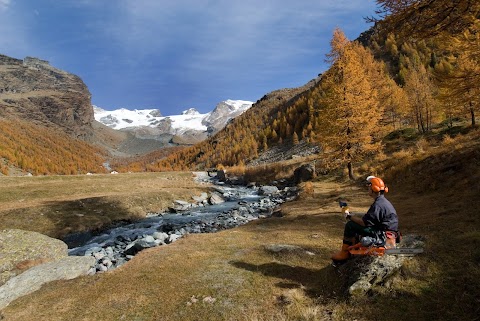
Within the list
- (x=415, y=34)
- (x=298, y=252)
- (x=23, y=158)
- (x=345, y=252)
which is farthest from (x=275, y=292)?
(x=23, y=158)

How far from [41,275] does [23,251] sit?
273cm

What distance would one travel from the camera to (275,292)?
9.35 metres

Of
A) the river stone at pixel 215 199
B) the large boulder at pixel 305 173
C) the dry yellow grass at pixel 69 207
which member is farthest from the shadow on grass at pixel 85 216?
the large boulder at pixel 305 173

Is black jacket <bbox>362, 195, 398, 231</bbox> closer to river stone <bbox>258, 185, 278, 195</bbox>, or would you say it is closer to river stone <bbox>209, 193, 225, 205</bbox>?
river stone <bbox>209, 193, 225, 205</bbox>

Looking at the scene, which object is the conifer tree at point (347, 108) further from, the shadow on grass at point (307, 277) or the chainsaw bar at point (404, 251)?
the chainsaw bar at point (404, 251)

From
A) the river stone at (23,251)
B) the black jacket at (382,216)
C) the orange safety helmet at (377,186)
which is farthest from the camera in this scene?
the river stone at (23,251)

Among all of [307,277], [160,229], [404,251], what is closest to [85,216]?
[160,229]

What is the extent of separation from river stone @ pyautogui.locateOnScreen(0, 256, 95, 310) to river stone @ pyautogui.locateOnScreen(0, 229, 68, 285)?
2.74 ft

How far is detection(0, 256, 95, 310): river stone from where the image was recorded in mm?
11836

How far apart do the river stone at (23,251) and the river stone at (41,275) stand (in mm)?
836

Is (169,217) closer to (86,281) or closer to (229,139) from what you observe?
(86,281)

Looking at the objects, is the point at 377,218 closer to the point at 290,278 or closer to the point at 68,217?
the point at 290,278

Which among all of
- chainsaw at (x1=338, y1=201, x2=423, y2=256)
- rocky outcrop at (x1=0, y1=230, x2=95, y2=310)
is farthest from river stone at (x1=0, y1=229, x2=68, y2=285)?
chainsaw at (x1=338, y1=201, x2=423, y2=256)

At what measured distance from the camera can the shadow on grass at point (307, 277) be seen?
350 inches
